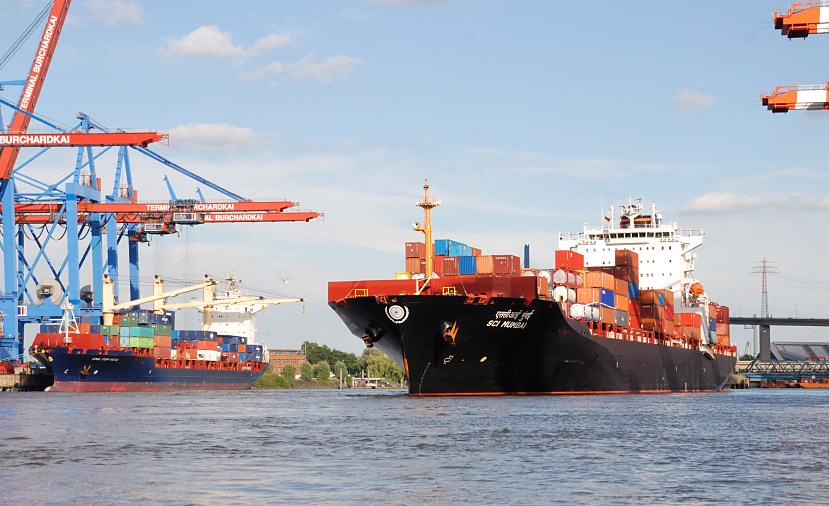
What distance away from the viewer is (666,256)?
72.5 meters

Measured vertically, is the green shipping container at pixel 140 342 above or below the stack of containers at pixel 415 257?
below

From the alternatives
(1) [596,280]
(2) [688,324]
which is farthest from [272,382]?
(1) [596,280]

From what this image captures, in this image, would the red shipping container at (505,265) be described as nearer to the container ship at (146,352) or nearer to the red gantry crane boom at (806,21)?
the red gantry crane boom at (806,21)

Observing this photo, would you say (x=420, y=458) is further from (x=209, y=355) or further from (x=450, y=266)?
(x=209, y=355)

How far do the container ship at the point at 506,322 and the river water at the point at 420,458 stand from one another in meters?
6.44

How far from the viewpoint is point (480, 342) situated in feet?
152

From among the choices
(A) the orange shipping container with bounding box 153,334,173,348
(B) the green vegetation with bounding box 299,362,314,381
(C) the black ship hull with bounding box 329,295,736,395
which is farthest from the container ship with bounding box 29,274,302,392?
(B) the green vegetation with bounding box 299,362,314,381

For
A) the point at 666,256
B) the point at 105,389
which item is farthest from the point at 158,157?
the point at 666,256

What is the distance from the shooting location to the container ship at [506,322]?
150 feet

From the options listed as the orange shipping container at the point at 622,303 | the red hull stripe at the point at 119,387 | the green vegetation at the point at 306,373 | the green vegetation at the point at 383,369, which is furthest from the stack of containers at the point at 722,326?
the green vegetation at the point at 306,373

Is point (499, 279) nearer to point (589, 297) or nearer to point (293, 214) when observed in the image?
point (589, 297)

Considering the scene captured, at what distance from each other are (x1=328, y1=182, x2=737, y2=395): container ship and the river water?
6.44 m

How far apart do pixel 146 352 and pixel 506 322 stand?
155 ft

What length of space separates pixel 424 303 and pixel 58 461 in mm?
23597
